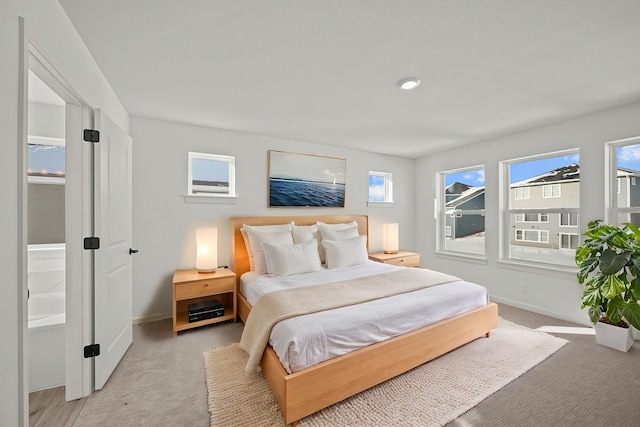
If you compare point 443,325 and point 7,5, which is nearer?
point 7,5

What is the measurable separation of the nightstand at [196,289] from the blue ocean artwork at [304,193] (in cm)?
128

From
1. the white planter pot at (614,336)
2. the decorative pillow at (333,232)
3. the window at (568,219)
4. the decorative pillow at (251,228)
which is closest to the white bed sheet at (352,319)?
the decorative pillow at (251,228)

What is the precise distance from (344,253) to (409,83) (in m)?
2.08

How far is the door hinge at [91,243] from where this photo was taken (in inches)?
73.2

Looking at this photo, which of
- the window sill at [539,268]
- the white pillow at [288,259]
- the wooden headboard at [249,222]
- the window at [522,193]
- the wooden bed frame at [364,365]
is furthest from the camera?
Answer: the window at [522,193]

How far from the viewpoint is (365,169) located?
472 centimetres

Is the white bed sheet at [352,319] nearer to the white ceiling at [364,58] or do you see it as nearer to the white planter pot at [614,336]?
the white planter pot at [614,336]

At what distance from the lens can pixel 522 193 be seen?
3762 millimetres

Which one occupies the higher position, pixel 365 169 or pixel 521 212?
pixel 365 169

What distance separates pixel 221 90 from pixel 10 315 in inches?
83.1

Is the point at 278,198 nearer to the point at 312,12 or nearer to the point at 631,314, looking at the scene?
the point at 312,12

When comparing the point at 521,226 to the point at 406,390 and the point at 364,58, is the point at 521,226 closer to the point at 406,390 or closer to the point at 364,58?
the point at 406,390

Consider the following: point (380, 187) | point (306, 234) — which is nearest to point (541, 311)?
point (380, 187)

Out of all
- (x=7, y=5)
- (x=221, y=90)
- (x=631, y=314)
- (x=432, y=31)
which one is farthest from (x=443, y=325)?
(x=7, y=5)
